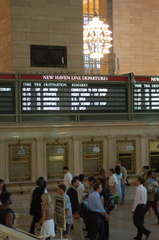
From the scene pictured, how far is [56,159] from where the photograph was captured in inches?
613

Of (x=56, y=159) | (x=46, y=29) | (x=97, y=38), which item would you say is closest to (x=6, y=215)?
(x=56, y=159)

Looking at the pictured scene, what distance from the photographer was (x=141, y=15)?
85.3 feet

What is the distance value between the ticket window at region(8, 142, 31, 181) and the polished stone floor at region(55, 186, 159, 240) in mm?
2806

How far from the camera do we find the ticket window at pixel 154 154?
54.6 feet

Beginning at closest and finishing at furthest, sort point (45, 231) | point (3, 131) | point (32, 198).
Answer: point (45, 231) < point (32, 198) < point (3, 131)

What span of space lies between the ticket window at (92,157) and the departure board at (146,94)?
178 cm

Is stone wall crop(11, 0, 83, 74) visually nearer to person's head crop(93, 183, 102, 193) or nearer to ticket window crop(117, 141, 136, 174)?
ticket window crop(117, 141, 136, 174)

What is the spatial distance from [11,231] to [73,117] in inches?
325

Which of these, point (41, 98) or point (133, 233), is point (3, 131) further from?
point (133, 233)

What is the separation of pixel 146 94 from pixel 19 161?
4544 millimetres

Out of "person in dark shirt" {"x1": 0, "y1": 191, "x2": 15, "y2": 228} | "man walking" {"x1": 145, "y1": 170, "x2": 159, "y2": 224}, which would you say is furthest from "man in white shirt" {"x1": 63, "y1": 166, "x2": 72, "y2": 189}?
"person in dark shirt" {"x1": 0, "y1": 191, "x2": 15, "y2": 228}

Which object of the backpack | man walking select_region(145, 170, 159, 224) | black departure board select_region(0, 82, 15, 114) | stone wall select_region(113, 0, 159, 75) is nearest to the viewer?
the backpack

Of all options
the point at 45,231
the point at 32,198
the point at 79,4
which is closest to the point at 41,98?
the point at 79,4

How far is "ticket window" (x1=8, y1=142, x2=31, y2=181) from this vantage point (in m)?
15.0
